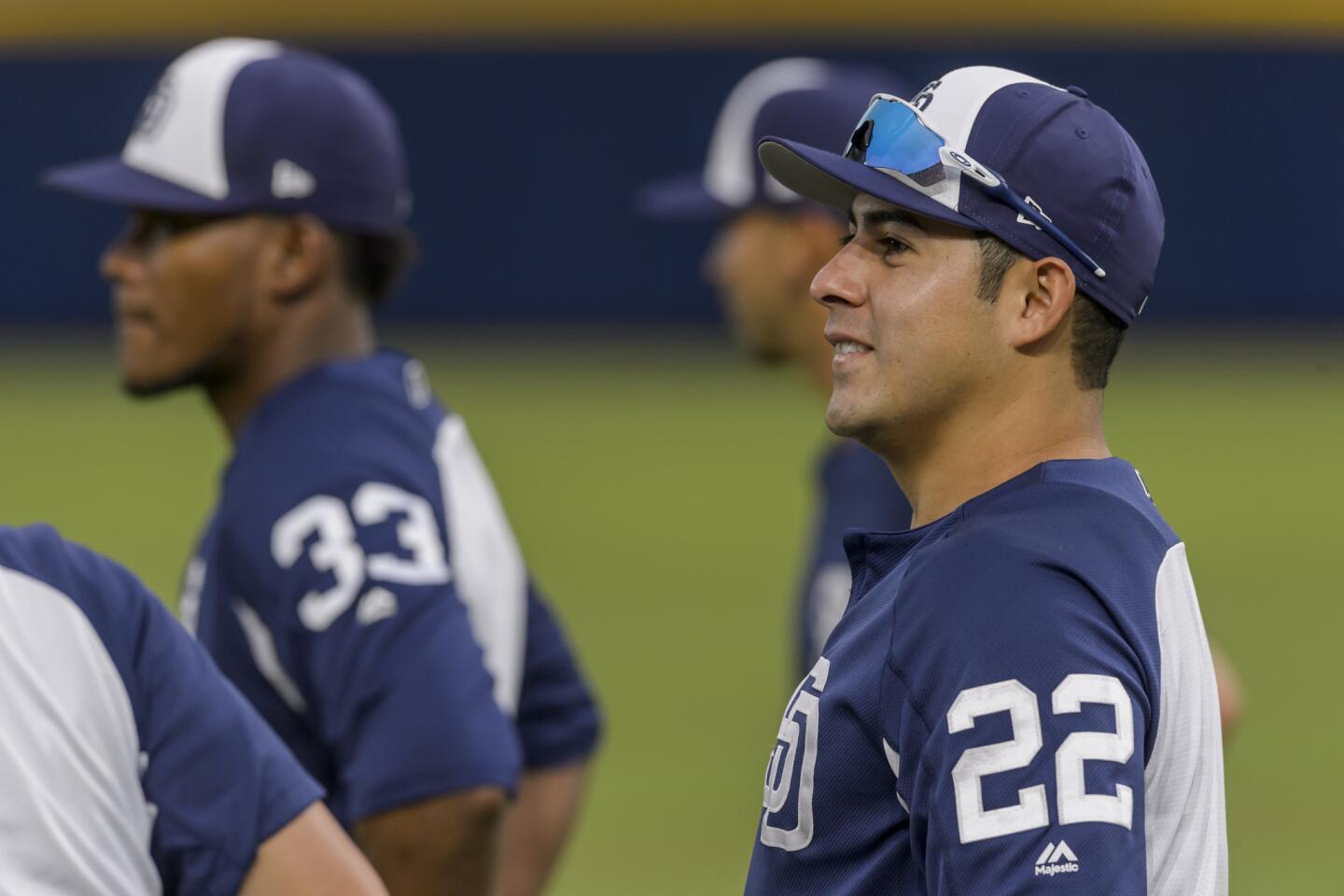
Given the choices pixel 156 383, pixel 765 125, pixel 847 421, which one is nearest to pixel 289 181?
pixel 156 383

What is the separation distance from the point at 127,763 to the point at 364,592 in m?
1.02

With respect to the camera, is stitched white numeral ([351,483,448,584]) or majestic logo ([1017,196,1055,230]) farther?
stitched white numeral ([351,483,448,584])

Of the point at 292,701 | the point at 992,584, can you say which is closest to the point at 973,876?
the point at 992,584

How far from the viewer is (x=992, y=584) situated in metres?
2.13

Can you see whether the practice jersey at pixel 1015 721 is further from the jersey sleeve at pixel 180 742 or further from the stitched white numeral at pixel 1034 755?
the jersey sleeve at pixel 180 742

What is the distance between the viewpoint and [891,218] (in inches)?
95.9

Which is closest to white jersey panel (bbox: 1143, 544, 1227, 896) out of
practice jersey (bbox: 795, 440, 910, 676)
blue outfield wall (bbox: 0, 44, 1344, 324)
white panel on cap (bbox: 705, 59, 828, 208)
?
practice jersey (bbox: 795, 440, 910, 676)

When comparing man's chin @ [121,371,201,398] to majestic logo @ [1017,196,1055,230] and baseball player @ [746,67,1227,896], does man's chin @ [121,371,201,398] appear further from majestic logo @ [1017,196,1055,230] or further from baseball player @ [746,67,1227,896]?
majestic logo @ [1017,196,1055,230]

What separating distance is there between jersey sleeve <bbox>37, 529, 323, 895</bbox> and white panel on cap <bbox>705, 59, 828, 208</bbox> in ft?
10.2

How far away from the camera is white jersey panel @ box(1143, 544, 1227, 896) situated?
2184 millimetres

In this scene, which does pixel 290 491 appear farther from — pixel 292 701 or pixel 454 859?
pixel 454 859

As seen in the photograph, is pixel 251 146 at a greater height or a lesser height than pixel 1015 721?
greater

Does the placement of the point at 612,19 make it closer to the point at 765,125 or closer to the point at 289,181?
the point at 765,125

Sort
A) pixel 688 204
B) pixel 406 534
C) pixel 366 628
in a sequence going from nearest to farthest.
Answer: pixel 366 628, pixel 406 534, pixel 688 204
